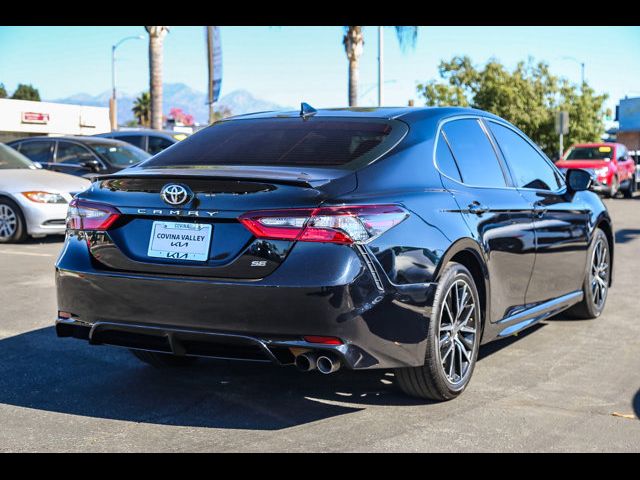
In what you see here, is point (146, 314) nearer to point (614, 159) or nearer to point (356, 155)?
point (356, 155)

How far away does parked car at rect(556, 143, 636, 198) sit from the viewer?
26281mm

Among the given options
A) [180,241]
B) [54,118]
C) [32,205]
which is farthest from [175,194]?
[54,118]

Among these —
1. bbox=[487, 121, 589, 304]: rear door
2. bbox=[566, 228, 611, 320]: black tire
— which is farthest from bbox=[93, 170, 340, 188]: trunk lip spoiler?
bbox=[566, 228, 611, 320]: black tire

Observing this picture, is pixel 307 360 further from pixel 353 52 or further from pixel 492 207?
pixel 353 52

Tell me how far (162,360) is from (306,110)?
5.72 feet

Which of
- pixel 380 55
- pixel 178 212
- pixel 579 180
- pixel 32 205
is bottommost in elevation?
pixel 32 205

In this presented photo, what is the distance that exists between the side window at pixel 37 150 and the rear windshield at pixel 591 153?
1742 cm

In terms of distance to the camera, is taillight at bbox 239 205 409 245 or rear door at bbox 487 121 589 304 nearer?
taillight at bbox 239 205 409 245

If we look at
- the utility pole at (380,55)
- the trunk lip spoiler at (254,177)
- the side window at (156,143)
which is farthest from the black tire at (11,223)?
the utility pole at (380,55)

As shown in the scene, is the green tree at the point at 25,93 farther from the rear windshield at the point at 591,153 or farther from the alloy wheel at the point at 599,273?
the alloy wheel at the point at 599,273

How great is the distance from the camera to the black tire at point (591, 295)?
7.14 meters

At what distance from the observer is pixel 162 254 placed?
174 inches

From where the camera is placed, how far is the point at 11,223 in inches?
503

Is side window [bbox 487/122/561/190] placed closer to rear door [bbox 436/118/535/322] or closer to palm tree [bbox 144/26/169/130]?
rear door [bbox 436/118/535/322]
